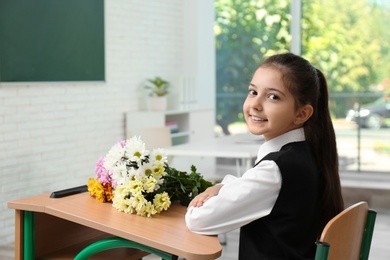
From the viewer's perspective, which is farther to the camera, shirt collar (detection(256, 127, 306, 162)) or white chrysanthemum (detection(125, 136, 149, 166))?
white chrysanthemum (detection(125, 136, 149, 166))

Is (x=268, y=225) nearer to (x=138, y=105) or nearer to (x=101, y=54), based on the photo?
(x=101, y=54)

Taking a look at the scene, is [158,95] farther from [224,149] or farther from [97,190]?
[97,190]

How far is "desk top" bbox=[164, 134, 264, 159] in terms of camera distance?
166 inches

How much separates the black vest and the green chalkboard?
3.05 m

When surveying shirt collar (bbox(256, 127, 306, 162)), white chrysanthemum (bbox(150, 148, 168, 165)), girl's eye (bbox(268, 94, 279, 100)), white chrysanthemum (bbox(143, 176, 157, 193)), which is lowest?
white chrysanthemum (bbox(143, 176, 157, 193))

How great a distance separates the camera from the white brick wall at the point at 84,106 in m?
4.48

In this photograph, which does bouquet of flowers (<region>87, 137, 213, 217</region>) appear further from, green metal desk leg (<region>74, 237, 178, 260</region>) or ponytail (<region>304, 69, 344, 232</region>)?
ponytail (<region>304, 69, 344, 232</region>)

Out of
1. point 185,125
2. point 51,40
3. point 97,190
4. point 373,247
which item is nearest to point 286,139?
point 97,190

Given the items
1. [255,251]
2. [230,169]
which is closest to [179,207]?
[255,251]

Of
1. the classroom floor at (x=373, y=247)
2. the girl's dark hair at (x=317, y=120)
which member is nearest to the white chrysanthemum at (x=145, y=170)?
the girl's dark hair at (x=317, y=120)

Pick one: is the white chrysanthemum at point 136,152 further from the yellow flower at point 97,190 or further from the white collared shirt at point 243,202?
the white collared shirt at point 243,202

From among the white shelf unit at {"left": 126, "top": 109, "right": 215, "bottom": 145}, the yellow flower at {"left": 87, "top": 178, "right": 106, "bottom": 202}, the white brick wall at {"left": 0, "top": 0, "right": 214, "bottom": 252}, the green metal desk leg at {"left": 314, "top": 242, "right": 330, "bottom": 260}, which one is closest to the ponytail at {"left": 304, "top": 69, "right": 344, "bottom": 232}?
the green metal desk leg at {"left": 314, "top": 242, "right": 330, "bottom": 260}

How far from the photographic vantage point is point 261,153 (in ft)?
6.31

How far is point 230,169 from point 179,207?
4.98 meters
